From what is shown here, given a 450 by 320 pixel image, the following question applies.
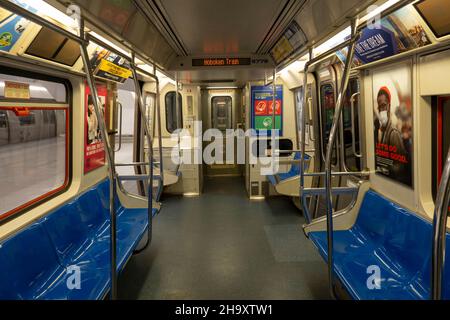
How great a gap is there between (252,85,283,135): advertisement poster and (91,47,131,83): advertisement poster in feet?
9.53

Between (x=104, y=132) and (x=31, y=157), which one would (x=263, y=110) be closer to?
(x=104, y=132)

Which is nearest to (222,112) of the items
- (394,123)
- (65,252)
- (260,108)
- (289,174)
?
(260,108)

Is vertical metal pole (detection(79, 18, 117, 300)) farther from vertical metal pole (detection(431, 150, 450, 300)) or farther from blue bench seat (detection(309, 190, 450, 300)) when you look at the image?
blue bench seat (detection(309, 190, 450, 300))

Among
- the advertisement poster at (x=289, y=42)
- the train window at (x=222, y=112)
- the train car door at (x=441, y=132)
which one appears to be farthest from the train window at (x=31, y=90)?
the train window at (x=222, y=112)

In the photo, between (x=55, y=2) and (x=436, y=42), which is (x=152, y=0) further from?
(x=436, y=42)

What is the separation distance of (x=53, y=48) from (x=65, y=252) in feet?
5.99

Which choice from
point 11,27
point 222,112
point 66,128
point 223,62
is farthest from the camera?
point 222,112

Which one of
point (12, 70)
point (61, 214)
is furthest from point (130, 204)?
point (12, 70)

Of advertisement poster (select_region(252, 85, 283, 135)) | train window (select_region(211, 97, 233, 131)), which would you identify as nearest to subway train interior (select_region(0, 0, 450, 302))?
advertisement poster (select_region(252, 85, 283, 135))

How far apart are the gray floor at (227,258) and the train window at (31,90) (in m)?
2.09

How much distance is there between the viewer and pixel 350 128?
3574mm

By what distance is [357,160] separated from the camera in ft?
11.6

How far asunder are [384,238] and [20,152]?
16859mm

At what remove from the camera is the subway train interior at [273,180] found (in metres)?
1.87
